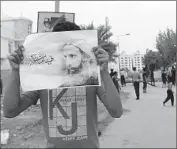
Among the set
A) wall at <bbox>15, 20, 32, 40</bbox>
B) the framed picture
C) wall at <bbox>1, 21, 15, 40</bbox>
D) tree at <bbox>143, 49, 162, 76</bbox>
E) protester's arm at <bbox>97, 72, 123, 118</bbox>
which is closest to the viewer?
protester's arm at <bbox>97, 72, 123, 118</bbox>

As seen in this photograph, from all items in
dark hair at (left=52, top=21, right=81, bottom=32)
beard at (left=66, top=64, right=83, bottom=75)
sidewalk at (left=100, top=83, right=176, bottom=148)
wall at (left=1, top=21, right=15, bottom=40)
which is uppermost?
wall at (left=1, top=21, right=15, bottom=40)

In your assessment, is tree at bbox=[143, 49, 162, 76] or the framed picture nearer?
the framed picture

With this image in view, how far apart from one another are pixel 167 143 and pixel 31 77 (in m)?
4.41

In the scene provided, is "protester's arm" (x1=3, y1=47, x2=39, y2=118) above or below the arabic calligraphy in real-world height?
below

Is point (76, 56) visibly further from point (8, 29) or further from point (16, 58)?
point (8, 29)

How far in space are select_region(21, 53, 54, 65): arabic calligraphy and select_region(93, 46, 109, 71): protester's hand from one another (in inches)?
Result: 12.5

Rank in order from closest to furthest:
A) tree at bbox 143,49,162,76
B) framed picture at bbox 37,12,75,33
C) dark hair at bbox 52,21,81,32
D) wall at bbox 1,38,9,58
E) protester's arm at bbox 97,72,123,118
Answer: protester's arm at bbox 97,72,123,118 < dark hair at bbox 52,21,81,32 < framed picture at bbox 37,12,75,33 < wall at bbox 1,38,9,58 < tree at bbox 143,49,162,76

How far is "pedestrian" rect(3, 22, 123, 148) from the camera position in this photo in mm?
1891

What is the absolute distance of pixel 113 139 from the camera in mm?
6223

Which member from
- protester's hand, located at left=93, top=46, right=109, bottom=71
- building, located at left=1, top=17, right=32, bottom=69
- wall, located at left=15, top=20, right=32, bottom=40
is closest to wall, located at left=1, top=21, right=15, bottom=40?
building, located at left=1, top=17, right=32, bottom=69

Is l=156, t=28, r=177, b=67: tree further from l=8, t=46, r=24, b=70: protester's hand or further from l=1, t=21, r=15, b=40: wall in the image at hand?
l=8, t=46, r=24, b=70: protester's hand

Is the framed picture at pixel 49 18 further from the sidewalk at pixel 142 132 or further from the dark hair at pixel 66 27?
the sidewalk at pixel 142 132

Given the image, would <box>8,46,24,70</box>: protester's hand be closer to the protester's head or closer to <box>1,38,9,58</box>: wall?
the protester's head

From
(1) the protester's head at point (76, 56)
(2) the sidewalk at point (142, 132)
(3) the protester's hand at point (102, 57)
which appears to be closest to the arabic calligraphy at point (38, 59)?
(1) the protester's head at point (76, 56)
